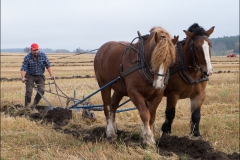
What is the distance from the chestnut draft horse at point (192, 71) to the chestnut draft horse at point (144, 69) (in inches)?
24.6

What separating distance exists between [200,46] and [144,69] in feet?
3.38

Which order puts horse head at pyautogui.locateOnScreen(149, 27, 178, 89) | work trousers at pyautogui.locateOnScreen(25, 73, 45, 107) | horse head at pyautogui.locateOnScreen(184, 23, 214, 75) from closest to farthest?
horse head at pyautogui.locateOnScreen(149, 27, 178, 89)
horse head at pyautogui.locateOnScreen(184, 23, 214, 75)
work trousers at pyautogui.locateOnScreen(25, 73, 45, 107)

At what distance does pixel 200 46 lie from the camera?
535 cm

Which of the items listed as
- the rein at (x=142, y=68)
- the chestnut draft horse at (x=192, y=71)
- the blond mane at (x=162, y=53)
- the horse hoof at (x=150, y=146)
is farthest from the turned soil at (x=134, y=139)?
the blond mane at (x=162, y=53)

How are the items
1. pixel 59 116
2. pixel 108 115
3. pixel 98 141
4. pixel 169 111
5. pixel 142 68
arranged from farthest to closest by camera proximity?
pixel 59 116 < pixel 108 115 < pixel 169 111 < pixel 98 141 < pixel 142 68

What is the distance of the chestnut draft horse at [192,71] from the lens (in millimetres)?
5414

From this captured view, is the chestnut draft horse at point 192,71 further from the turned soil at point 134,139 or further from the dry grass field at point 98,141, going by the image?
the turned soil at point 134,139

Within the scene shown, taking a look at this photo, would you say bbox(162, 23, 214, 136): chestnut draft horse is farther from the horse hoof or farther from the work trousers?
the work trousers

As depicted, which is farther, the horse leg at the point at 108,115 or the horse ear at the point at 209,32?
the horse leg at the point at 108,115

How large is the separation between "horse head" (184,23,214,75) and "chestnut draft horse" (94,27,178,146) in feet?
1.92

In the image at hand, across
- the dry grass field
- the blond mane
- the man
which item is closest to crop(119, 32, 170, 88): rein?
the blond mane

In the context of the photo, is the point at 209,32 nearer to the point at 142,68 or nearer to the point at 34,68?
the point at 142,68

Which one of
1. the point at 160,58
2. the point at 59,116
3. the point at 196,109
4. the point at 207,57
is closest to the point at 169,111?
the point at 196,109

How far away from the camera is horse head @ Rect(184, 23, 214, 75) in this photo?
5233mm
